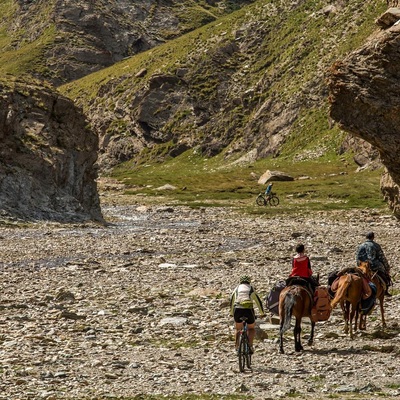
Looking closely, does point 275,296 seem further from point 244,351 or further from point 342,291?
point 244,351

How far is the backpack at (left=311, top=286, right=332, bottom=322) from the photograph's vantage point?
74.1ft

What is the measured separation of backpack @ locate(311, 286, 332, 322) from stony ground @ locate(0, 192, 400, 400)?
0.88m

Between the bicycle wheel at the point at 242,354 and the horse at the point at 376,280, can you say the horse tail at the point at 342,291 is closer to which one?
the horse at the point at 376,280

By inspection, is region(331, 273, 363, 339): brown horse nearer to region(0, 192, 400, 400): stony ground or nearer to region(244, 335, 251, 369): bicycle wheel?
region(0, 192, 400, 400): stony ground

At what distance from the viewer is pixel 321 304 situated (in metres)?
22.7

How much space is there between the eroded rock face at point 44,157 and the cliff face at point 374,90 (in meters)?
37.8

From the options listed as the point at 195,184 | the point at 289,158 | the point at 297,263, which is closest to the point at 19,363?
the point at 297,263

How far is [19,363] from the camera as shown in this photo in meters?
19.8

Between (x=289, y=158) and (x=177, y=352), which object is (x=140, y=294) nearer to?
(x=177, y=352)

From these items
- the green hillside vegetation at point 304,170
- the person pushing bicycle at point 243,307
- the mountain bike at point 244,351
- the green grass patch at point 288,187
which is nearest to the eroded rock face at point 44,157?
the green grass patch at point 288,187

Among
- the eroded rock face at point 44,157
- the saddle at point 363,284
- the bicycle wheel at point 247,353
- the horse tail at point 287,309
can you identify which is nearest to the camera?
the bicycle wheel at point 247,353

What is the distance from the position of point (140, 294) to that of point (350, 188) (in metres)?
75.1

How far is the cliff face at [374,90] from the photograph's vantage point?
37250mm

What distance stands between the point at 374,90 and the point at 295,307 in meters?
19.0
